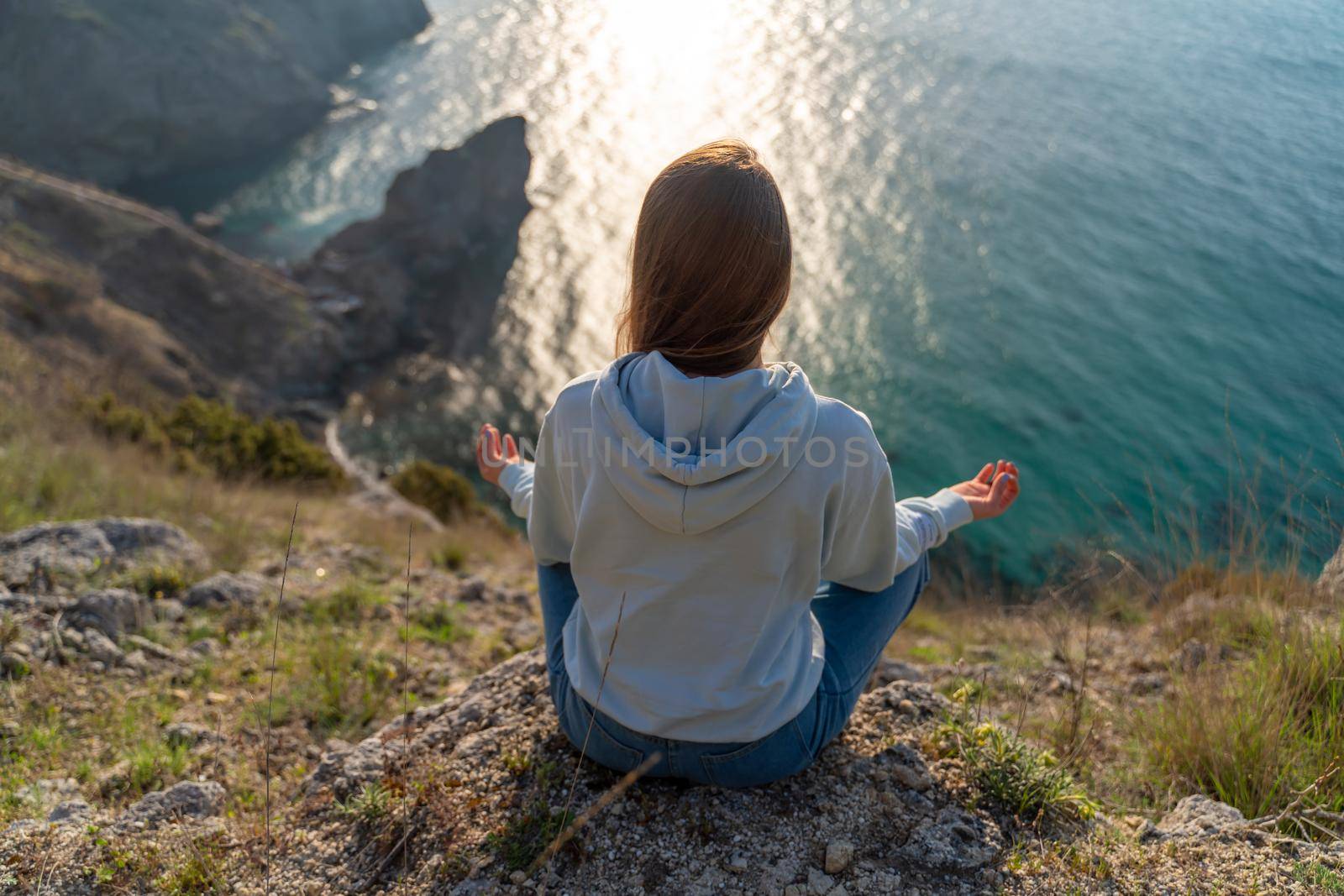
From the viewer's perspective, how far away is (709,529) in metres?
2.30

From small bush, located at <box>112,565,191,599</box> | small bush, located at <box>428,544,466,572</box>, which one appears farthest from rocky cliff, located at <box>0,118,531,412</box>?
small bush, located at <box>112,565,191,599</box>

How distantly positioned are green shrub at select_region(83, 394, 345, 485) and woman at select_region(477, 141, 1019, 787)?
10207mm

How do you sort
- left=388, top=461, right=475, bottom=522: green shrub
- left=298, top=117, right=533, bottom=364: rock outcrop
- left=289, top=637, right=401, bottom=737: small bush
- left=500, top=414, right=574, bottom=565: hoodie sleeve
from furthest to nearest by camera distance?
left=298, top=117, right=533, bottom=364: rock outcrop < left=388, top=461, right=475, bottom=522: green shrub < left=289, top=637, right=401, bottom=737: small bush < left=500, top=414, right=574, bottom=565: hoodie sleeve

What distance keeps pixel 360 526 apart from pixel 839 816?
7383 millimetres

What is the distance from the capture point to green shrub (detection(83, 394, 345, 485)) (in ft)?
41.1

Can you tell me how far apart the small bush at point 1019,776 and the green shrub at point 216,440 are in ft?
34.9

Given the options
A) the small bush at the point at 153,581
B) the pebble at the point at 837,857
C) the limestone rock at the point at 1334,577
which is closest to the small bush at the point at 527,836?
the pebble at the point at 837,857

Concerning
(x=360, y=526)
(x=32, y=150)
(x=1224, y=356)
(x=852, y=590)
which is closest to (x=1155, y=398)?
(x=1224, y=356)

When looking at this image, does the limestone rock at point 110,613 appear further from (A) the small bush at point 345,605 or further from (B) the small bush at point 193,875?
(B) the small bush at point 193,875

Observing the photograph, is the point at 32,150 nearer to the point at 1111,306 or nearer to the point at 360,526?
the point at 360,526

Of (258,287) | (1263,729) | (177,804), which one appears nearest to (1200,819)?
(1263,729)

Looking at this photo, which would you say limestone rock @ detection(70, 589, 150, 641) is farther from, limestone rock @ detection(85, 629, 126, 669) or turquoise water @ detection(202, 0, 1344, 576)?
turquoise water @ detection(202, 0, 1344, 576)

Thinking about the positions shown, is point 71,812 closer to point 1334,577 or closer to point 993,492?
point 993,492

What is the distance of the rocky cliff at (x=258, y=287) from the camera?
23.0 m
